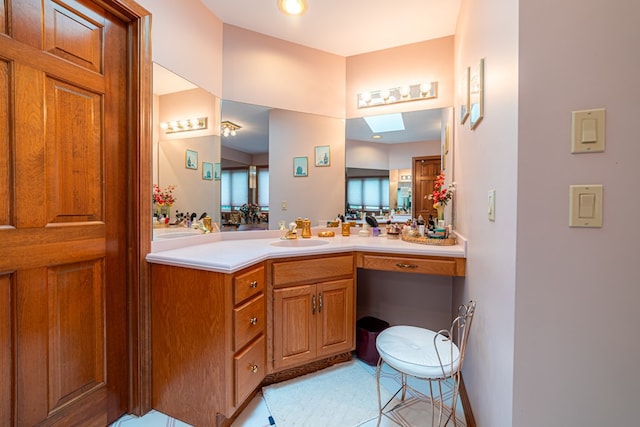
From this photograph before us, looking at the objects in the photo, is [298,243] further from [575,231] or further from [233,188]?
[575,231]

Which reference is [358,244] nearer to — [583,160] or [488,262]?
[488,262]

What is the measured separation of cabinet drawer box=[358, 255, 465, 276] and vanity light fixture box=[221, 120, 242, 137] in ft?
4.61

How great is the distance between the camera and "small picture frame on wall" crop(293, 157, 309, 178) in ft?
7.78

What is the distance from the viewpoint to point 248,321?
1.44 meters

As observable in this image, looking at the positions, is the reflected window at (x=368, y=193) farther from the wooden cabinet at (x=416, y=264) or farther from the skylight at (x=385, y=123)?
the wooden cabinet at (x=416, y=264)

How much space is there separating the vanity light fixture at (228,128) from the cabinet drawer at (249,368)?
1504 millimetres

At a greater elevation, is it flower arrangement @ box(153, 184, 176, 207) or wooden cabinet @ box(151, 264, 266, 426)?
flower arrangement @ box(153, 184, 176, 207)

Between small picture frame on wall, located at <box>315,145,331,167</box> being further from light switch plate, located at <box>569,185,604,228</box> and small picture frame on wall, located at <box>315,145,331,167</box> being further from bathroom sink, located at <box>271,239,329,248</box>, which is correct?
light switch plate, located at <box>569,185,604,228</box>

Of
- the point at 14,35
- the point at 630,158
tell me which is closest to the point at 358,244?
the point at 630,158

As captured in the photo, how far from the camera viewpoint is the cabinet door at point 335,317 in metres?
1.80

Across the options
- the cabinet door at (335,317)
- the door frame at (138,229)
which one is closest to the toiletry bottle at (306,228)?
the cabinet door at (335,317)

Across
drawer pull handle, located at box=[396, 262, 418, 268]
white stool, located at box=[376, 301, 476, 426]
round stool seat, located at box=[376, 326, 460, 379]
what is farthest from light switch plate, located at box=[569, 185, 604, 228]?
drawer pull handle, located at box=[396, 262, 418, 268]

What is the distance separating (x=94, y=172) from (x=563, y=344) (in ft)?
6.60

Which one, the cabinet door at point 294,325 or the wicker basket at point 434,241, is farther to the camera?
the wicker basket at point 434,241
